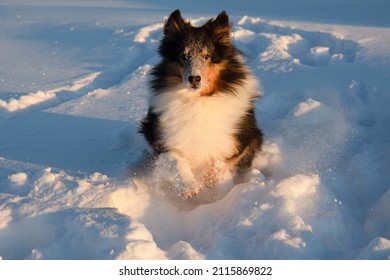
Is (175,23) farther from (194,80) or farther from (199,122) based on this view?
(199,122)

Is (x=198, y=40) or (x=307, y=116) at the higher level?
(x=198, y=40)

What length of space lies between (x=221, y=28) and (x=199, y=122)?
2.99 ft

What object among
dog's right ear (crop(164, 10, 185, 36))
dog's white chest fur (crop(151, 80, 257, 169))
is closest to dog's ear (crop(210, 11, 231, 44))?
dog's right ear (crop(164, 10, 185, 36))

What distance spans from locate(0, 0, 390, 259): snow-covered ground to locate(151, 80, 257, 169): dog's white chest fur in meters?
0.41

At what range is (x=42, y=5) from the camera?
13469 mm

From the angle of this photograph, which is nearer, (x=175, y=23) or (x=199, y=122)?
(x=199, y=122)

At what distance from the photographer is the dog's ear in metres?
4.28

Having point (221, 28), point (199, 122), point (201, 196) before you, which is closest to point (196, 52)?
point (221, 28)

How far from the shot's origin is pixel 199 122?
407 cm

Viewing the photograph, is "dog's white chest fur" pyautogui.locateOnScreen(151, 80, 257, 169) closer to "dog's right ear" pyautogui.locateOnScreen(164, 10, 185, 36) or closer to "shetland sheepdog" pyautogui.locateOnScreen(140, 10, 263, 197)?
"shetland sheepdog" pyautogui.locateOnScreen(140, 10, 263, 197)

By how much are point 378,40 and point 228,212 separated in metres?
5.03

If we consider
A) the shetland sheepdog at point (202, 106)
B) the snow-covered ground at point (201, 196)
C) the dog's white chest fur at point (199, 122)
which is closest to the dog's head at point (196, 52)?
the shetland sheepdog at point (202, 106)
